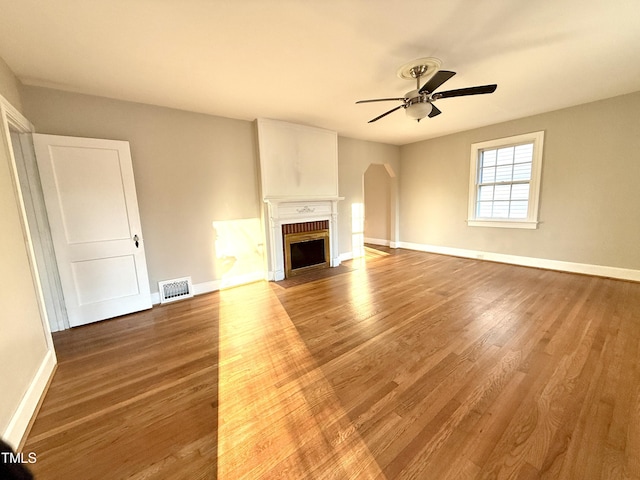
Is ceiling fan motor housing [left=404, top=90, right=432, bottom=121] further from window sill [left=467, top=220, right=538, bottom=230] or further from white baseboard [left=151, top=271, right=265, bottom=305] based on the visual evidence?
window sill [left=467, top=220, right=538, bottom=230]

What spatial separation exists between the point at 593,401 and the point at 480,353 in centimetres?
65

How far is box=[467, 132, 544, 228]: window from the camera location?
4.33 m

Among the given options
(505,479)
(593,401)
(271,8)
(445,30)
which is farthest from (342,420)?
(445,30)

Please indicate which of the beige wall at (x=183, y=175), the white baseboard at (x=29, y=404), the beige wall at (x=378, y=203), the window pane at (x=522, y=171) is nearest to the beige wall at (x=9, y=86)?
the beige wall at (x=183, y=175)

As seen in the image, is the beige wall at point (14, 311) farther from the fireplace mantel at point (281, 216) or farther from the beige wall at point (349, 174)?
the beige wall at point (349, 174)

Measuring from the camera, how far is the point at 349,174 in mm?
5391

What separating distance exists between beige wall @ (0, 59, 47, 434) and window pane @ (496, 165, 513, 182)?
643 cm

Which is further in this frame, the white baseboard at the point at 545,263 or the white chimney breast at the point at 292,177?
the white chimney breast at the point at 292,177

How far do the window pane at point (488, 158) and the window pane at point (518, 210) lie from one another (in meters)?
0.88

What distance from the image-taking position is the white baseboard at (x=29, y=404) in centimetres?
140

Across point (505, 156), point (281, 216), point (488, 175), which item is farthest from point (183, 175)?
point (505, 156)

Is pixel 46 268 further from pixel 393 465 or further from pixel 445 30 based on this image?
pixel 445 30

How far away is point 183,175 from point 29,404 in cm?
267

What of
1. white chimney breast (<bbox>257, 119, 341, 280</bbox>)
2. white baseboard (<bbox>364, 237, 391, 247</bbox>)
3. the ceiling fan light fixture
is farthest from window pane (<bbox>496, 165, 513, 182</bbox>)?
the ceiling fan light fixture
